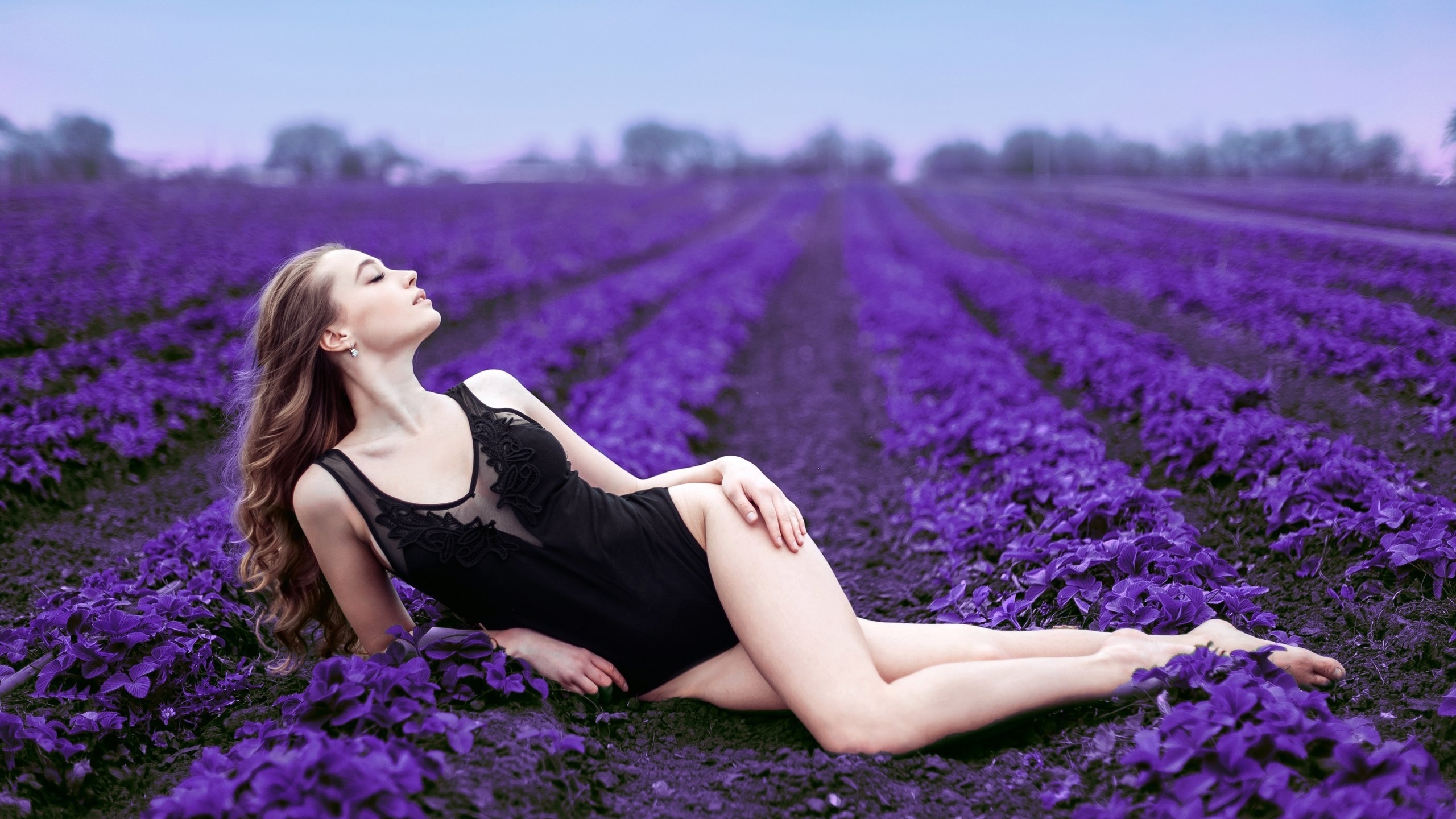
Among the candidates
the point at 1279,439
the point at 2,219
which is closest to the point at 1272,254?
the point at 1279,439

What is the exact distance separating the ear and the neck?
0.15 feet

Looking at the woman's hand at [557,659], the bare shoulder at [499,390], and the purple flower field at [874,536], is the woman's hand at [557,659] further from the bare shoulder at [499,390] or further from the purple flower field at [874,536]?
the bare shoulder at [499,390]

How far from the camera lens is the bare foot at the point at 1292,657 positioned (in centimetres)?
260

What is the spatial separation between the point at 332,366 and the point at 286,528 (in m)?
0.56

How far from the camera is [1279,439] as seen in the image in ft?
15.8

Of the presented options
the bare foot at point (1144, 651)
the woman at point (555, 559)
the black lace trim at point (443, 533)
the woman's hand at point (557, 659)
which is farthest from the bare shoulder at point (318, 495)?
the bare foot at point (1144, 651)

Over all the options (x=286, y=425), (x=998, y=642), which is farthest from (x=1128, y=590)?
(x=286, y=425)

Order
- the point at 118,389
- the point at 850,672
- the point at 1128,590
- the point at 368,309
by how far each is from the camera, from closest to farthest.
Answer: the point at 850,672 < the point at 368,309 < the point at 1128,590 < the point at 118,389

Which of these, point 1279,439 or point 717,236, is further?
point 717,236

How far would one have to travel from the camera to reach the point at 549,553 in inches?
104

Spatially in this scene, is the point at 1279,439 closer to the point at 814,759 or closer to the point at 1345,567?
the point at 1345,567

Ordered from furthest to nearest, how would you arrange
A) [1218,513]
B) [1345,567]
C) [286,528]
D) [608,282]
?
[608,282] < [1218,513] < [1345,567] < [286,528]

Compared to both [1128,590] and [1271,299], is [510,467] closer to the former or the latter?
[1128,590]

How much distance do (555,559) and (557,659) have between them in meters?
0.36
